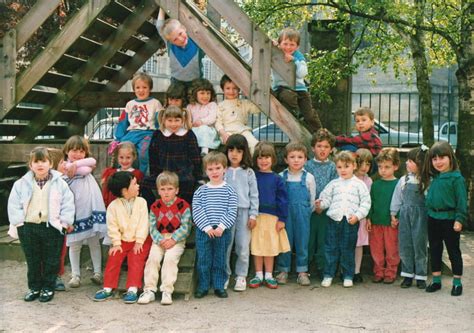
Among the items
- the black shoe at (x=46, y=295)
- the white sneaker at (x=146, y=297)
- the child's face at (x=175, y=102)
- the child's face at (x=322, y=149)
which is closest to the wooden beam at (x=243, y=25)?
the child's face at (x=322, y=149)

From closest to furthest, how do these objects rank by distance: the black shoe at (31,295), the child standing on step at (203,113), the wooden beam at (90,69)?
the black shoe at (31,295)
the child standing on step at (203,113)
the wooden beam at (90,69)

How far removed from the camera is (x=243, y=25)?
729cm

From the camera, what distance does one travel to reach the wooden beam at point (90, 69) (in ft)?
31.1

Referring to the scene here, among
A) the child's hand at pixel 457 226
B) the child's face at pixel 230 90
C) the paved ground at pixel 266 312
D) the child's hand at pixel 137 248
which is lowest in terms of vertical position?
the paved ground at pixel 266 312

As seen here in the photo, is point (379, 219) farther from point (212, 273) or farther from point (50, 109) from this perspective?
point (50, 109)

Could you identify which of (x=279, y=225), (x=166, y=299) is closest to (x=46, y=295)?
(x=166, y=299)

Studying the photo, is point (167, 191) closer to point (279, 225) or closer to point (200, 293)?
point (200, 293)

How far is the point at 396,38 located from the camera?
11.7 m

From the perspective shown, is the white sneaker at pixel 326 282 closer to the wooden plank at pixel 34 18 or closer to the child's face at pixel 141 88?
the child's face at pixel 141 88

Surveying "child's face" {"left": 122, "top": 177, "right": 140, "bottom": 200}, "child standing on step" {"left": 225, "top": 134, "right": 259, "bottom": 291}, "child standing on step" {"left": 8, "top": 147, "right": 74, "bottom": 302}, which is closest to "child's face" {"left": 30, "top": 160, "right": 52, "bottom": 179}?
"child standing on step" {"left": 8, "top": 147, "right": 74, "bottom": 302}

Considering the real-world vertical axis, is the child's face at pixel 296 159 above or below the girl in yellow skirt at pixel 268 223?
above

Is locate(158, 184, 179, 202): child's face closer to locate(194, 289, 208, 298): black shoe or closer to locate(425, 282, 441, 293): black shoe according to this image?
locate(194, 289, 208, 298): black shoe

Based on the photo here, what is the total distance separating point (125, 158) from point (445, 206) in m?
3.23

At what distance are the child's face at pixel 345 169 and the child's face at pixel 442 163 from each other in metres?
0.81
